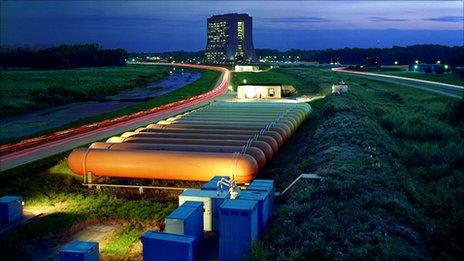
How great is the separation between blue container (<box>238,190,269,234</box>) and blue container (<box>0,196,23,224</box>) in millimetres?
9428

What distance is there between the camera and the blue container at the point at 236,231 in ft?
48.4

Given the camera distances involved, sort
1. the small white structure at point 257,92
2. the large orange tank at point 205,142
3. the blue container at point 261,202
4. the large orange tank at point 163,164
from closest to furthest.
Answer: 1. the blue container at point 261,202
2. the large orange tank at point 163,164
3. the large orange tank at point 205,142
4. the small white structure at point 257,92

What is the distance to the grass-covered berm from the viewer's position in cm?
1772

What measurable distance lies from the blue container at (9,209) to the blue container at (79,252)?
6.55m

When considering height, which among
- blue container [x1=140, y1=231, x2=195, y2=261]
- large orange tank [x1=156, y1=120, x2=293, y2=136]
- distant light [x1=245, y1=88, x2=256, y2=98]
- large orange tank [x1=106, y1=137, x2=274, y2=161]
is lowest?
blue container [x1=140, y1=231, x2=195, y2=261]

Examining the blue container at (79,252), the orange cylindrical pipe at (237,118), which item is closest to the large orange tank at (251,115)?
the orange cylindrical pipe at (237,118)

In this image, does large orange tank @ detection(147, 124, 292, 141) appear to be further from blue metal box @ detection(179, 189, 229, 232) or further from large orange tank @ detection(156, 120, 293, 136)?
blue metal box @ detection(179, 189, 229, 232)

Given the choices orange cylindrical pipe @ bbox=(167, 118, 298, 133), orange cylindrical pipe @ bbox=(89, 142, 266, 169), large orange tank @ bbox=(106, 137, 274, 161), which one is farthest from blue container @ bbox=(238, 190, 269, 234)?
orange cylindrical pipe @ bbox=(167, 118, 298, 133)

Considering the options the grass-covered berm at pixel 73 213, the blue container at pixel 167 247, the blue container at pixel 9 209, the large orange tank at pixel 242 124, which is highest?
the large orange tank at pixel 242 124

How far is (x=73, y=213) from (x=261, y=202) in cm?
931

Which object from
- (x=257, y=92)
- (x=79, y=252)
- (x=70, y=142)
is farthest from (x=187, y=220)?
(x=257, y=92)

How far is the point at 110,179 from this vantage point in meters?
26.6

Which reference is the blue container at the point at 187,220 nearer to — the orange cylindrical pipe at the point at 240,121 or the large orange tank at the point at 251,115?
the orange cylindrical pipe at the point at 240,121

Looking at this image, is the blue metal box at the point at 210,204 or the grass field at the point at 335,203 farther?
the blue metal box at the point at 210,204
